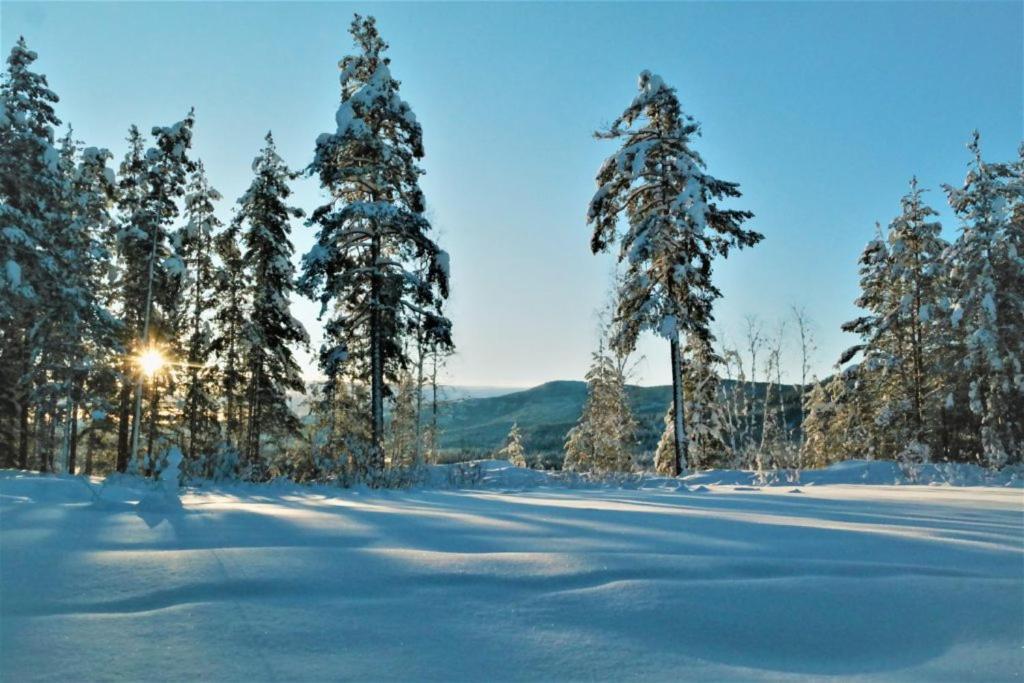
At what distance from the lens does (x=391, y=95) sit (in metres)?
17.6

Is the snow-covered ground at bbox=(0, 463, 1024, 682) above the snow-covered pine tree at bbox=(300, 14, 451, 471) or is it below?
below

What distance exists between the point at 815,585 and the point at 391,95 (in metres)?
17.6

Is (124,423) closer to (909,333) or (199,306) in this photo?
(199,306)

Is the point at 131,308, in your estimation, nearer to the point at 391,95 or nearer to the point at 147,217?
the point at 147,217

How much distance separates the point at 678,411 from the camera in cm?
1686

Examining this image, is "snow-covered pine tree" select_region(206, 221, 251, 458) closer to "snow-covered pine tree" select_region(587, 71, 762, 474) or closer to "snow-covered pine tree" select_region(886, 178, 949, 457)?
"snow-covered pine tree" select_region(587, 71, 762, 474)

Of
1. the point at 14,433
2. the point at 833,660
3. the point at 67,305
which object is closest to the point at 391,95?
the point at 67,305

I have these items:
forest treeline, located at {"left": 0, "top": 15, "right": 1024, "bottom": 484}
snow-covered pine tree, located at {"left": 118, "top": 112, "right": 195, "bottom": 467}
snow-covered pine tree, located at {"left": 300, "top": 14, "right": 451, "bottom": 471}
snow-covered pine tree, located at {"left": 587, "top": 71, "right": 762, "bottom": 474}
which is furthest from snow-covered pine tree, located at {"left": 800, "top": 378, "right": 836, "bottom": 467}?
snow-covered pine tree, located at {"left": 118, "top": 112, "right": 195, "bottom": 467}

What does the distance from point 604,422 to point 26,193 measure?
25357mm

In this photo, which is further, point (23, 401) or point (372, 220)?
point (23, 401)

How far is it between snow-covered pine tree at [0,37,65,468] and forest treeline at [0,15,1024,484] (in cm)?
7

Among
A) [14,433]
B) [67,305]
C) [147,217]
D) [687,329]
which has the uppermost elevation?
[147,217]

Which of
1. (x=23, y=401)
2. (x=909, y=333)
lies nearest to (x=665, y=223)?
(x=909, y=333)

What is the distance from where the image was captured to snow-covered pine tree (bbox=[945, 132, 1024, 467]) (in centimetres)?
2166
